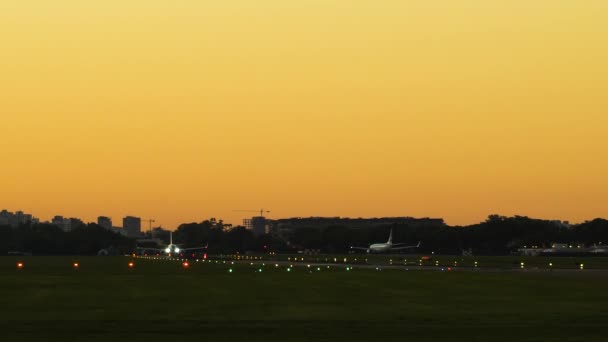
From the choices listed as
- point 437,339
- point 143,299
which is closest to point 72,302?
point 143,299

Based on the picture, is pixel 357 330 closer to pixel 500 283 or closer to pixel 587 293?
pixel 587 293

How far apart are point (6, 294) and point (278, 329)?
84.0 feet

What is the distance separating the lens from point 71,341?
33.2 metres

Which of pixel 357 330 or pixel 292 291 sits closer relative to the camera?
pixel 357 330

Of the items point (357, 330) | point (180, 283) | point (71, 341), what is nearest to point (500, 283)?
point (180, 283)

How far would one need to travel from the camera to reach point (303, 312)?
4544cm

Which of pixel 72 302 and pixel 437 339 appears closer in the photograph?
pixel 437 339

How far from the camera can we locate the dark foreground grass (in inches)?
1394

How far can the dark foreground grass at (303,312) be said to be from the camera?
35.4 m

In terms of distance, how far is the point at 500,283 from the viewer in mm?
73938

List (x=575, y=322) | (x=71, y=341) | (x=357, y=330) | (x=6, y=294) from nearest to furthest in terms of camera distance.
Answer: (x=71, y=341), (x=357, y=330), (x=575, y=322), (x=6, y=294)

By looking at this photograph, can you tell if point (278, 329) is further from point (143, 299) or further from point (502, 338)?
point (143, 299)

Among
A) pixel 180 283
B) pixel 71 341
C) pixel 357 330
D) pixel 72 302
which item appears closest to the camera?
pixel 71 341

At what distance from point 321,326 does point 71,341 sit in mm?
8567
